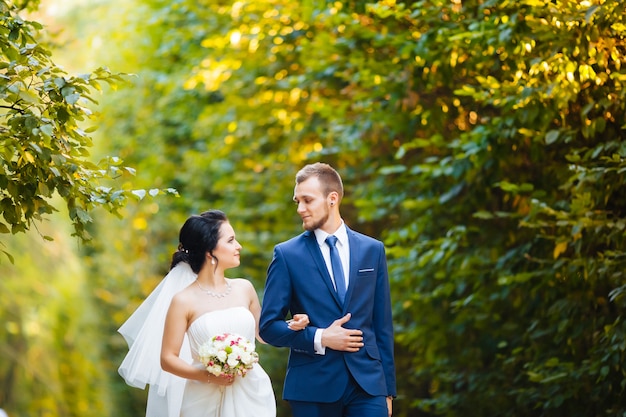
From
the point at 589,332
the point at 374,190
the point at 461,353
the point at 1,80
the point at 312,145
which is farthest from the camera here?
the point at 312,145

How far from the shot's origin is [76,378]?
12578 millimetres

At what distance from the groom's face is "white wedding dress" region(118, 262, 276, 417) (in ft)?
2.40

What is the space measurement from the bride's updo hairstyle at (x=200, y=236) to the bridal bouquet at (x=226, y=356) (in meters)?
0.57

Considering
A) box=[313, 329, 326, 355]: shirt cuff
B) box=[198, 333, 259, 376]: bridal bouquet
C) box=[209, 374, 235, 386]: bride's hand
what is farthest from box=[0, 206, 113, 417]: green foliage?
box=[313, 329, 326, 355]: shirt cuff

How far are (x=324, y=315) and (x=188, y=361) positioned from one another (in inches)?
37.5

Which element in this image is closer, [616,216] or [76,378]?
[616,216]

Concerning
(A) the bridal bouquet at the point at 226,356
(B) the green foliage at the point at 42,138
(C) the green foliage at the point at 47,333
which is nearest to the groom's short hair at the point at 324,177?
(B) the green foliage at the point at 42,138

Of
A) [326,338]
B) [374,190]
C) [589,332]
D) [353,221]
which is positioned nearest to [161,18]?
[353,221]

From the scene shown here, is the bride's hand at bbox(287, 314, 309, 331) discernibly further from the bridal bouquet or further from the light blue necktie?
the bridal bouquet

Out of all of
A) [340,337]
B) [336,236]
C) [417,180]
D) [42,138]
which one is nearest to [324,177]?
[336,236]

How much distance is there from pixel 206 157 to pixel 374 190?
16.1 feet

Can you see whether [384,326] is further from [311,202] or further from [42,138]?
[42,138]

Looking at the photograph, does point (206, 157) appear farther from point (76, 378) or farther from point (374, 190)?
point (374, 190)

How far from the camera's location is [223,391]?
18.6 feet
